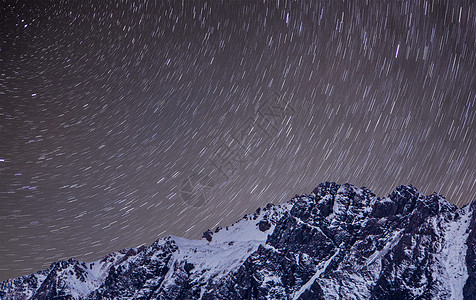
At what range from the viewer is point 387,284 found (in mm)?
195250

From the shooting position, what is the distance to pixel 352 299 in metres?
198

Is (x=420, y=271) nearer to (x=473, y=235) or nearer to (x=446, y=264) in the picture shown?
(x=446, y=264)

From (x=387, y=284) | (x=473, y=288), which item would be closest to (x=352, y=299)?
(x=387, y=284)

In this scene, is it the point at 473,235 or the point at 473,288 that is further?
the point at 473,235

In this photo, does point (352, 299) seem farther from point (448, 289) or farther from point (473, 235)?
point (473, 235)

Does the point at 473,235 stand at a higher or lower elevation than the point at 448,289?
higher

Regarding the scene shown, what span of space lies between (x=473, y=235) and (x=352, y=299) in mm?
56923

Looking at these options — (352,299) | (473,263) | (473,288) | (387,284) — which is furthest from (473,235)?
(352,299)

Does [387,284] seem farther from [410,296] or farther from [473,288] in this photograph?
[473,288]

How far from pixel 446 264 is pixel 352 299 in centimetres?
4135

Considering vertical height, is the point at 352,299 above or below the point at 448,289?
above

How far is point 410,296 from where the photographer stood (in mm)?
185500

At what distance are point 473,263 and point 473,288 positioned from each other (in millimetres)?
12588

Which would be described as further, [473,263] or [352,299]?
[352,299]
